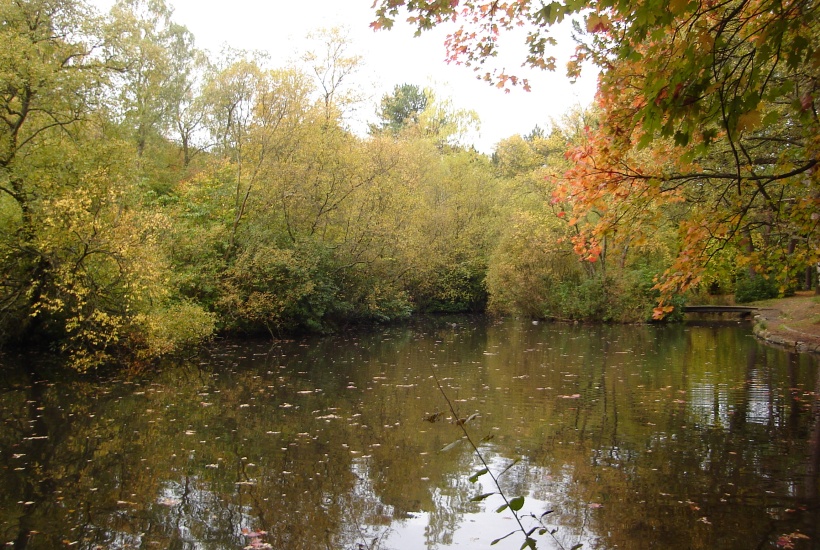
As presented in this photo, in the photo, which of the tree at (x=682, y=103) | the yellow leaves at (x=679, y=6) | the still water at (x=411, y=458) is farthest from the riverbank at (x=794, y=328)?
the yellow leaves at (x=679, y=6)

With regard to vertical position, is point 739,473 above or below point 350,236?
below

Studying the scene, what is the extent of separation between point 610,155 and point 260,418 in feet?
21.0

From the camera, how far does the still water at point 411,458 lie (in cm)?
532

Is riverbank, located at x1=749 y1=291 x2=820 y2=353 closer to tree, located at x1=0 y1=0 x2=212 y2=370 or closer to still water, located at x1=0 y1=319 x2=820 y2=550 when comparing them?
still water, located at x1=0 y1=319 x2=820 y2=550

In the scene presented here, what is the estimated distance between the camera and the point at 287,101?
24.6 metres

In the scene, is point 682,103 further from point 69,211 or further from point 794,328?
point 794,328

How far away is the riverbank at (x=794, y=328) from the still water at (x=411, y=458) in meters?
3.04

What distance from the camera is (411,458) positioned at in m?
7.44

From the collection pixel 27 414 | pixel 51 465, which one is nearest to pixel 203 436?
pixel 51 465

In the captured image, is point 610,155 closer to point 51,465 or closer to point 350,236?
point 51,465

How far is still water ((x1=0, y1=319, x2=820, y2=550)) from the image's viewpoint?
17.5 feet

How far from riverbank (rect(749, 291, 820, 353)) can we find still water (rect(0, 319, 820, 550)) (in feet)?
9.97

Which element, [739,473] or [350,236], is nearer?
[739,473]

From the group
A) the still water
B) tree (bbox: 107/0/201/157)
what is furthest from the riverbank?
tree (bbox: 107/0/201/157)
